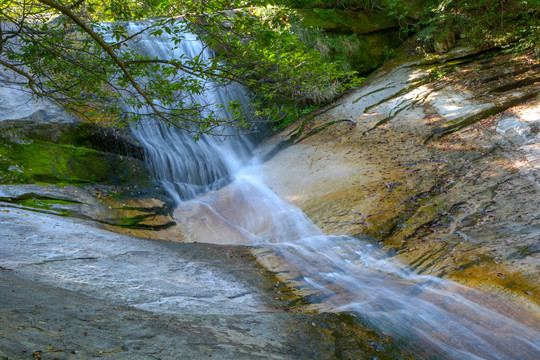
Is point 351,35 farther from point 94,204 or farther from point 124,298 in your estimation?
point 124,298

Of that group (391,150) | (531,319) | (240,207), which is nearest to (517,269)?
(531,319)

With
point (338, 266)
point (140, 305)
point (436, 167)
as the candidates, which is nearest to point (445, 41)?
point (436, 167)

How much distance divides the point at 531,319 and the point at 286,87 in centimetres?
373

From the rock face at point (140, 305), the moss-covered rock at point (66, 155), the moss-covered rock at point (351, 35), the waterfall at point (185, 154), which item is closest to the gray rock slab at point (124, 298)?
the rock face at point (140, 305)

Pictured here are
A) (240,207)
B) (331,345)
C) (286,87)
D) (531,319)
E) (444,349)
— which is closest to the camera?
(331,345)

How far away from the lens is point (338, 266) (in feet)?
19.0

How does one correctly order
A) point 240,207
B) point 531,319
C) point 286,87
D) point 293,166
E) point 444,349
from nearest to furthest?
point 444,349
point 531,319
point 286,87
point 240,207
point 293,166

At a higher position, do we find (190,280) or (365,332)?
(190,280)

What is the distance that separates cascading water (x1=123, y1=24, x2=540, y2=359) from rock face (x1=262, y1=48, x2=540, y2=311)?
1.30ft

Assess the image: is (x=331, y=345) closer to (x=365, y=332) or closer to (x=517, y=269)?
(x=365, y=332)

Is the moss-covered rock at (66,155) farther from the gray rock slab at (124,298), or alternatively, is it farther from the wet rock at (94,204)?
the gray rock slab at (124,298)

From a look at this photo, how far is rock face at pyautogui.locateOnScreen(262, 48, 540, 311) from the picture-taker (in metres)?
5.43

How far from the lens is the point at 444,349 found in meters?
3.56

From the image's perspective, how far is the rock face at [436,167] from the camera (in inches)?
214
